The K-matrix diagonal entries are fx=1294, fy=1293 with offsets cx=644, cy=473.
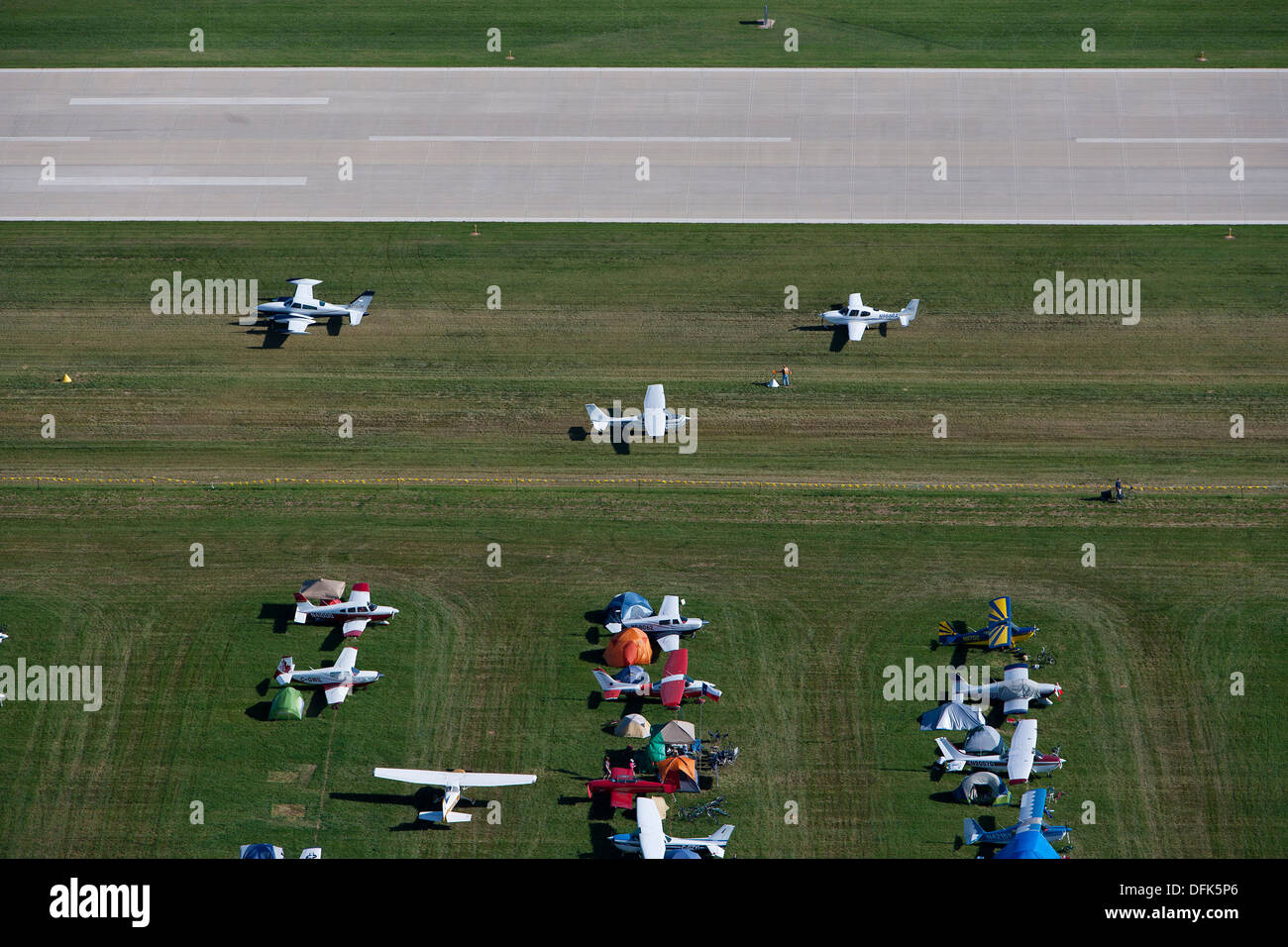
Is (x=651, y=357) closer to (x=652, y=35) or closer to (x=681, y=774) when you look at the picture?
(x=681, y=774)

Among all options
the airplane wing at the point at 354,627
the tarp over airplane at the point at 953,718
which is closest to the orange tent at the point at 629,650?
the airplane wing at the point at 354,627

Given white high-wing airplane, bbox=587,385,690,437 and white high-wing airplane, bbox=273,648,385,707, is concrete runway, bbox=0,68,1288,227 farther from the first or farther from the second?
white high-wing airplane, bbox=273,648,385,707

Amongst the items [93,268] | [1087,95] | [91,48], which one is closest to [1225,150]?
[1087,95]

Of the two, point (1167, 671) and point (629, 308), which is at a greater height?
point (629, 308)

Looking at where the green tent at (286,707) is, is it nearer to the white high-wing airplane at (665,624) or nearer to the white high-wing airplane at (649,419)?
the white high-wing airplane at (665,624)

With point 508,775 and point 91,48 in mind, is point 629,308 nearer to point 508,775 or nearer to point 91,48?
point 508,775

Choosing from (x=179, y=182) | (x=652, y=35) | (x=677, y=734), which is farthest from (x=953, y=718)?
(x=179, y=182)
